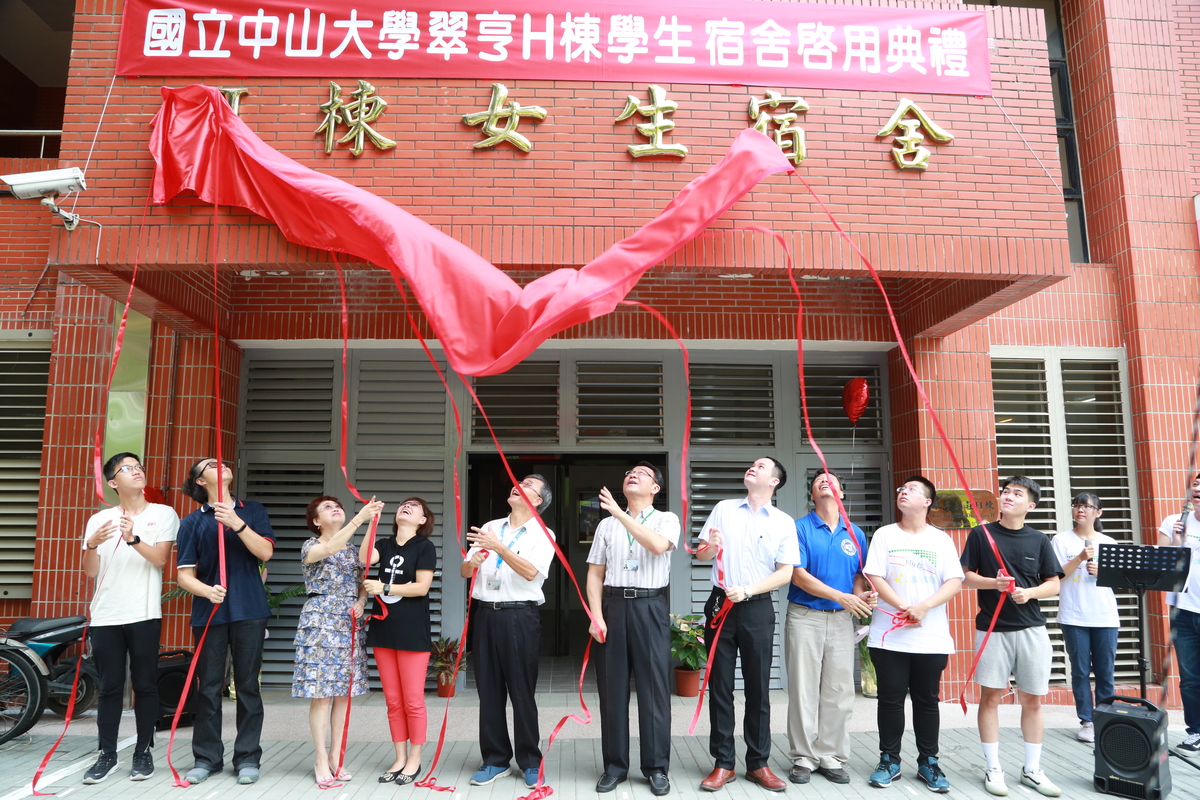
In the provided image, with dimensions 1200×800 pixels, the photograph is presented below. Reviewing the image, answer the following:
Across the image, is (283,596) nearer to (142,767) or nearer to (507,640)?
(142,767)

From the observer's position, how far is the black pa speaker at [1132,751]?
439 cm

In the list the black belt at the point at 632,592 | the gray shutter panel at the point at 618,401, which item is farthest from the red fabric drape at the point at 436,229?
the gray shutter panel at the point at 618,401

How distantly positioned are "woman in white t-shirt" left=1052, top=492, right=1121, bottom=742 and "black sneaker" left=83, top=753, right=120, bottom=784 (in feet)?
19.5

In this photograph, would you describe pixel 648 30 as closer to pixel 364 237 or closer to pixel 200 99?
pixel 364 237

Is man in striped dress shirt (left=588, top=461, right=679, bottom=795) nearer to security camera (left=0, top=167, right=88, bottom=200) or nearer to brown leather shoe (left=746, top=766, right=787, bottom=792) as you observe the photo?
brown leather shoe (left=746, top=766, right=787, bottom=792)

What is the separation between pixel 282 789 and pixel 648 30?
5.19 m

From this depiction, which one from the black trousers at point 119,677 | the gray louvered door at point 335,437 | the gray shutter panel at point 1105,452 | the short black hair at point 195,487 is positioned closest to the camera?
the black trousers at point 119,677

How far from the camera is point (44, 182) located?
5.06 metres

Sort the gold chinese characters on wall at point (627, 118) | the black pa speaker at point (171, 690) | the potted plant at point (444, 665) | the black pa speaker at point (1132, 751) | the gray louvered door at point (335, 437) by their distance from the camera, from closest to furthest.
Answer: the black pa speaker at point (1132, 751), the gold chinese characters on wall at point (627, 118), the black pa speaker at point (171, 690), the potted plant at point (444, 665), the gray louvered door at point (335, 437)

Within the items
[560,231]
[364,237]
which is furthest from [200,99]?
[560,231]

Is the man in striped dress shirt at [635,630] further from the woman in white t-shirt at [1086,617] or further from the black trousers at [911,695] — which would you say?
the woman in white t-shirt at [1086,617]

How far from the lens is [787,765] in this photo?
194 inches

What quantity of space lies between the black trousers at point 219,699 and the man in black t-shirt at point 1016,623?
4.12 metres

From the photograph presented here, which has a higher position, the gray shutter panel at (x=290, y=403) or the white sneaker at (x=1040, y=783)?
the gray shutter panel at (x=290, y=403)
